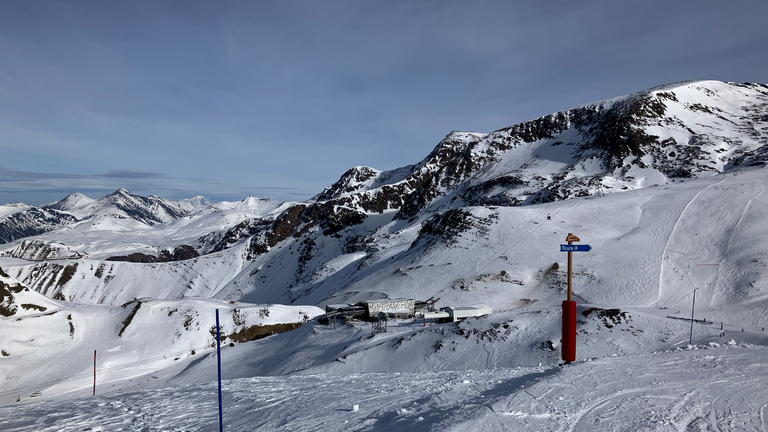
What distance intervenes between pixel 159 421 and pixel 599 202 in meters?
64.5

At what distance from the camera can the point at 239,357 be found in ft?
125

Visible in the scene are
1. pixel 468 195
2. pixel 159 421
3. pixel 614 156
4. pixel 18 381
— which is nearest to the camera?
pixel 159 421

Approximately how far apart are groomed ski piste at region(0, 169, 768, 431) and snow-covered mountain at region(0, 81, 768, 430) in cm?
27

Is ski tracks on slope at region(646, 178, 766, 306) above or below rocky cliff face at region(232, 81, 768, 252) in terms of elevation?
below

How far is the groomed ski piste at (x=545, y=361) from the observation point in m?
9.48

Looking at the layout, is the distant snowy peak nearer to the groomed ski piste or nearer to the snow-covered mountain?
the snow-covered mountain

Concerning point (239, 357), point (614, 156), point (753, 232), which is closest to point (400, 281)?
point (239, 357)

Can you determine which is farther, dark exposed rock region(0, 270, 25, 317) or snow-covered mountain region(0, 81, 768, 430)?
dark exposed rock region(0, 270, 25, 317)

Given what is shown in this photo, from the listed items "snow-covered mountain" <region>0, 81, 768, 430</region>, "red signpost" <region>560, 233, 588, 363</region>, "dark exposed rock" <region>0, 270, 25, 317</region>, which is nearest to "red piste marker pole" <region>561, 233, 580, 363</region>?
"red signpost" <region>560, 233, 588, 363</region>

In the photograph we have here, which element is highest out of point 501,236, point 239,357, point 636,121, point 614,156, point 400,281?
point 636,121

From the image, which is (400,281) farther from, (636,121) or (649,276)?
(636,121)

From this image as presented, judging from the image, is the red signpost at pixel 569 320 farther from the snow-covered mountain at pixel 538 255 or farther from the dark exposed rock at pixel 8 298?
the dark exposed rock at pixel 8 298

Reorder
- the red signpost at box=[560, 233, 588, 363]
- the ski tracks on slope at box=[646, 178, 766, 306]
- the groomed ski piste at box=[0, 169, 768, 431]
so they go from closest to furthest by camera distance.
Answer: the groomed ski piste at box=[0, 169, 768, 431], the red signpost at box=[560, 233, 588, 363], the ski tracks on slope at box=[646, 178, 766, 306]

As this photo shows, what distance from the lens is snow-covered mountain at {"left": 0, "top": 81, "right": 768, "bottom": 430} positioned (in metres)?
28.7
